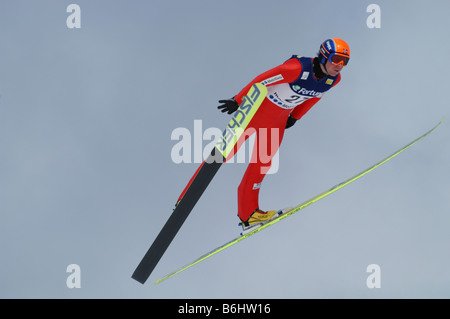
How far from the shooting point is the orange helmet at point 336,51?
20.9 ft

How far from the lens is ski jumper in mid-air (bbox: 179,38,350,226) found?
655 centimetres

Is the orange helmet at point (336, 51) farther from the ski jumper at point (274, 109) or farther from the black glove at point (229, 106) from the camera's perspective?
the black glove at point (229, 106)

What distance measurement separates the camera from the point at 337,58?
6.41 meters

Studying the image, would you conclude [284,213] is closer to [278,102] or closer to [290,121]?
[290,121]

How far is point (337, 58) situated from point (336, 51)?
0.28 ft

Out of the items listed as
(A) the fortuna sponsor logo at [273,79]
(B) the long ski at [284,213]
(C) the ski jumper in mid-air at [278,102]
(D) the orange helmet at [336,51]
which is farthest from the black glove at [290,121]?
(D) the orange helmet at [336,51]

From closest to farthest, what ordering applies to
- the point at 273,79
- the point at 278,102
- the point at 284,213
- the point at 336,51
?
the point at 336,51 < the point at 273,79 < the point at 278,102 < the point at 284,213

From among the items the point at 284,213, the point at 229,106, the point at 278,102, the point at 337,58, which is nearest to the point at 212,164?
the point at 229,106

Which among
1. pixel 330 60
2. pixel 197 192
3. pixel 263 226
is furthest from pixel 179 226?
pixel 330 60

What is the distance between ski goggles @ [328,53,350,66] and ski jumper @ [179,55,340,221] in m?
0.28

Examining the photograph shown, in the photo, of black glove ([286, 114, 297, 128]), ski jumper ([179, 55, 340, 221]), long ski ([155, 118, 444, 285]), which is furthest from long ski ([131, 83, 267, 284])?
black glove ([286, 114, 297, 128])

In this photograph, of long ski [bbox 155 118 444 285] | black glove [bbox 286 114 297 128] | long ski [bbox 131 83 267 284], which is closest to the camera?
long ski [bbox 131 83 267 284]

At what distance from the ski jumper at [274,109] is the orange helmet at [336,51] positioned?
252mm

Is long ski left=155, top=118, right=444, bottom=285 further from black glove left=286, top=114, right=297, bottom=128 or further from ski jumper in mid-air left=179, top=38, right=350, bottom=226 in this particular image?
black glove left=286, top=114, right=297, bottom=128
